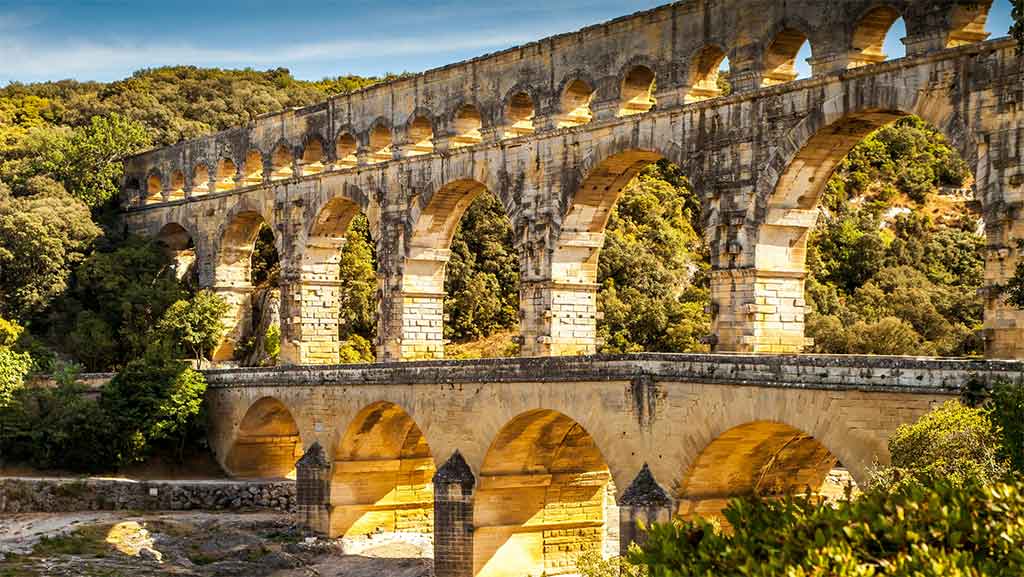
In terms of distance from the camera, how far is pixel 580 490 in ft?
105

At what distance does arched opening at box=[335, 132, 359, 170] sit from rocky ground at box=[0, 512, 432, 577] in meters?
10.2

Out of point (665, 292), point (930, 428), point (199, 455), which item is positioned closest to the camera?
point (930, 428)

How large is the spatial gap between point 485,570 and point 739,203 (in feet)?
28.5

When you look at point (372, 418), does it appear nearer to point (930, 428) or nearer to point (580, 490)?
point (580, 490)

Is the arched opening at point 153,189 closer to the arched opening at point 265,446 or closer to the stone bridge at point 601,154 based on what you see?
the stone bridge at point 601,154

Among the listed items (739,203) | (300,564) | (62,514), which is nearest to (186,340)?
(62,514)

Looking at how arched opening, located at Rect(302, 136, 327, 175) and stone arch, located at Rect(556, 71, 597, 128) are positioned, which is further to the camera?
arched opening, located at Rect(302, 136, 327, 175)

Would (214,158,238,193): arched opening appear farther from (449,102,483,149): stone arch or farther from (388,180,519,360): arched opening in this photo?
(449,102,483,149): stone arch

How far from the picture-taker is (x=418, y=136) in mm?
39938

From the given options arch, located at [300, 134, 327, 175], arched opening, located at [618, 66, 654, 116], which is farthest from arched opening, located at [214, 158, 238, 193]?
arched opening, located at [618, 66, 654, 116]

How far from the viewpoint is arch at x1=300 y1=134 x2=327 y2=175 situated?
43.9 metres

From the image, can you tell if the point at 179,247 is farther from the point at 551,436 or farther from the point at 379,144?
the point at 551,436

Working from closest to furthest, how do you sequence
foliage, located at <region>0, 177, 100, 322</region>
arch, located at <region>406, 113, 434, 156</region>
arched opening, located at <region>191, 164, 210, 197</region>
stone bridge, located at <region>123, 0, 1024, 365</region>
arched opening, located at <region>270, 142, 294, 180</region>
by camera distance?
stone bridge, located at <region>123, 0, 1024, 365</region> < arch, located at <region>406, 113, 434, 156</region> < arched opening, located at <region>270, 142, 294, 180</region> < foliage, located at <region>0, 177, 100, 322</region> < arched opening, located at <region>191, 164, 210, 197</region>

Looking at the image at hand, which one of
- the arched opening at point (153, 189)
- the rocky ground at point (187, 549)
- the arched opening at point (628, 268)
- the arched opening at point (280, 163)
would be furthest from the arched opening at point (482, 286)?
the rocky ground at point (187, 549)
